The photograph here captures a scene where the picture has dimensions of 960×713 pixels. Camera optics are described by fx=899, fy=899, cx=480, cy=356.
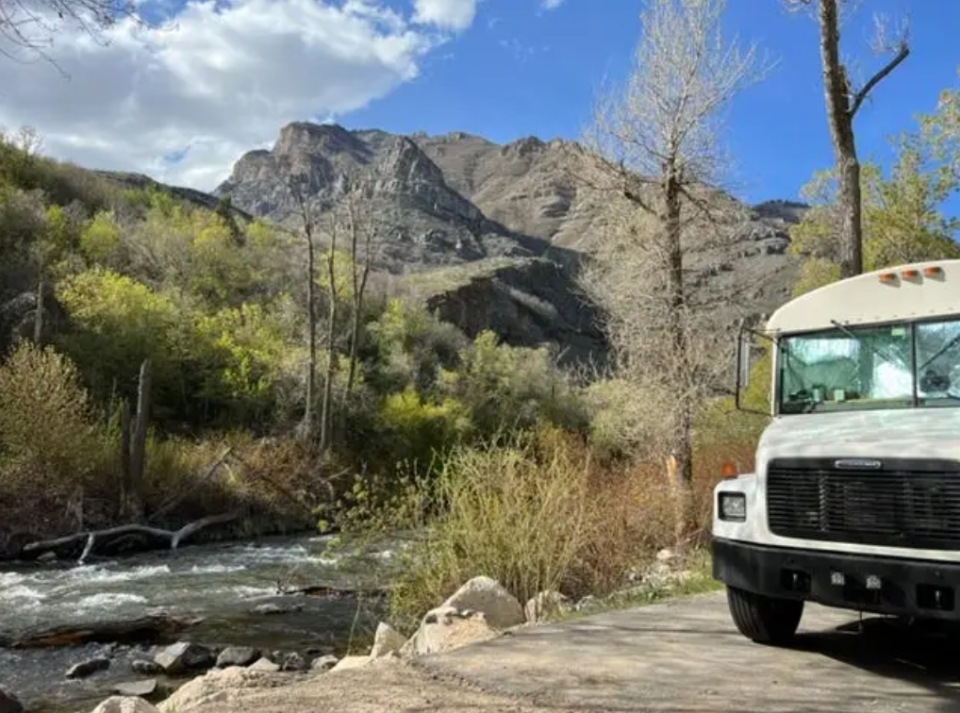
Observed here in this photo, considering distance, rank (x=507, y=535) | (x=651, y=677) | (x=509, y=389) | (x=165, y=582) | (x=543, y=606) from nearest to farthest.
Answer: (x=651, y=677) → (x=543, y=606) → (x=507, y=535) → (x=165, y=582) → (x=509, y=389)

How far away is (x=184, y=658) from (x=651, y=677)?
26.8 ft

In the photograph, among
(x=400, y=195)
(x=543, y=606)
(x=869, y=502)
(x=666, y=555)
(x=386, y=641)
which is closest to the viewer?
(x=869, y=502)

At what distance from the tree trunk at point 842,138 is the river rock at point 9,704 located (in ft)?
41.7

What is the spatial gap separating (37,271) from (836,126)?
36538 millimetres

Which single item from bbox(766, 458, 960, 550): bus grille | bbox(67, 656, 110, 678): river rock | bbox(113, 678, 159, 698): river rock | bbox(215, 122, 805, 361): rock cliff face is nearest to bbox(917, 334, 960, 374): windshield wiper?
bbox(766, 458, 960, 550): bus grille

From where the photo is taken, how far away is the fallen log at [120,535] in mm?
23494

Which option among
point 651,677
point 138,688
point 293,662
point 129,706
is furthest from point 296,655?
point 651,677

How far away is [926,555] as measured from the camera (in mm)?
5570

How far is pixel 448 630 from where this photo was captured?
824cm

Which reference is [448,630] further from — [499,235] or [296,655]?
[499,235]

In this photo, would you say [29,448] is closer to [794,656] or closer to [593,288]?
[593,288]

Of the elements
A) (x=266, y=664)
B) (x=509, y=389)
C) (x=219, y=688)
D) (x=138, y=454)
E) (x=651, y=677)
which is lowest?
(x=266, y=664)

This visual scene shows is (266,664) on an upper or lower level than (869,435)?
lower

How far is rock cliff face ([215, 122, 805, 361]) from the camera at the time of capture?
18.2 meters
